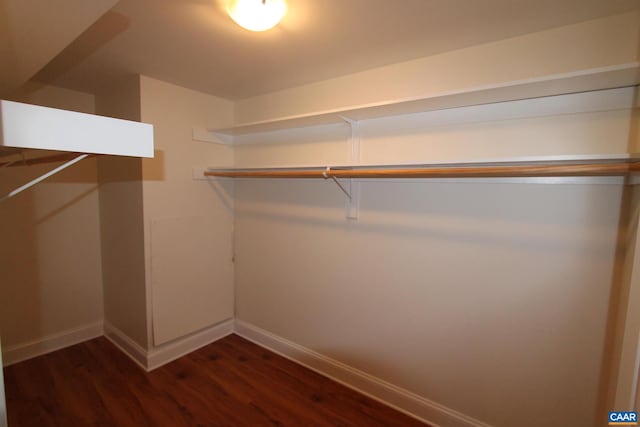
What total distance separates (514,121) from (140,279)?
286 cm

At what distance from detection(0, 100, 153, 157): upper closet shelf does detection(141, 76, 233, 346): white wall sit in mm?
1809

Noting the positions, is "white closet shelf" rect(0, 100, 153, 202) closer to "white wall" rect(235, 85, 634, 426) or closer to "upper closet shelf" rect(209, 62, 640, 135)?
"upper closet shelf" rect(209, 62, 640, 135)

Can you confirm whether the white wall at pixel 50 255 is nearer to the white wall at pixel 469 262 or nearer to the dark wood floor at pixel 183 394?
the dark wood floor at pixel 183 394

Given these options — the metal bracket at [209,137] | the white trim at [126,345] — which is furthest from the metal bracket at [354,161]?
the white trim at [126,345]

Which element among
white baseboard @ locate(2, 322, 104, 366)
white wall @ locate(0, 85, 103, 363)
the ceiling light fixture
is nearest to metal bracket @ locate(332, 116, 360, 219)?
the ceiling light fixture

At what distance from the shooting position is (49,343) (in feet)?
8.64

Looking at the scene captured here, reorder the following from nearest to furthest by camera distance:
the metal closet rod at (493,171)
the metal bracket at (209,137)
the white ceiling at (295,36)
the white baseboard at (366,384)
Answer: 1. the metal closet rod at (493,171)
2. the white ceiling at (295,36)
3. the white baseboard at (366,384)
4. the metal bracket at (209,137)

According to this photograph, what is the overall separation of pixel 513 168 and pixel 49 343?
12.4 feet

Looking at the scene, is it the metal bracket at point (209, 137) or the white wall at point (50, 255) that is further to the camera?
the metal bracket at point (209, 137)

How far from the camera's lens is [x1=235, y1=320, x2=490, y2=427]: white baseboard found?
1.89 m

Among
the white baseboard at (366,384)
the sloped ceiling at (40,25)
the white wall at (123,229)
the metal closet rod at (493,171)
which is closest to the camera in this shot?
the sloped ceiling at (40,25)

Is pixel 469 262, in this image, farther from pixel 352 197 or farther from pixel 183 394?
pixel 183 394

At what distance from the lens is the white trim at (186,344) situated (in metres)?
2.46

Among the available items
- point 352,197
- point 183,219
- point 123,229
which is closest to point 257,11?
point 352,197
